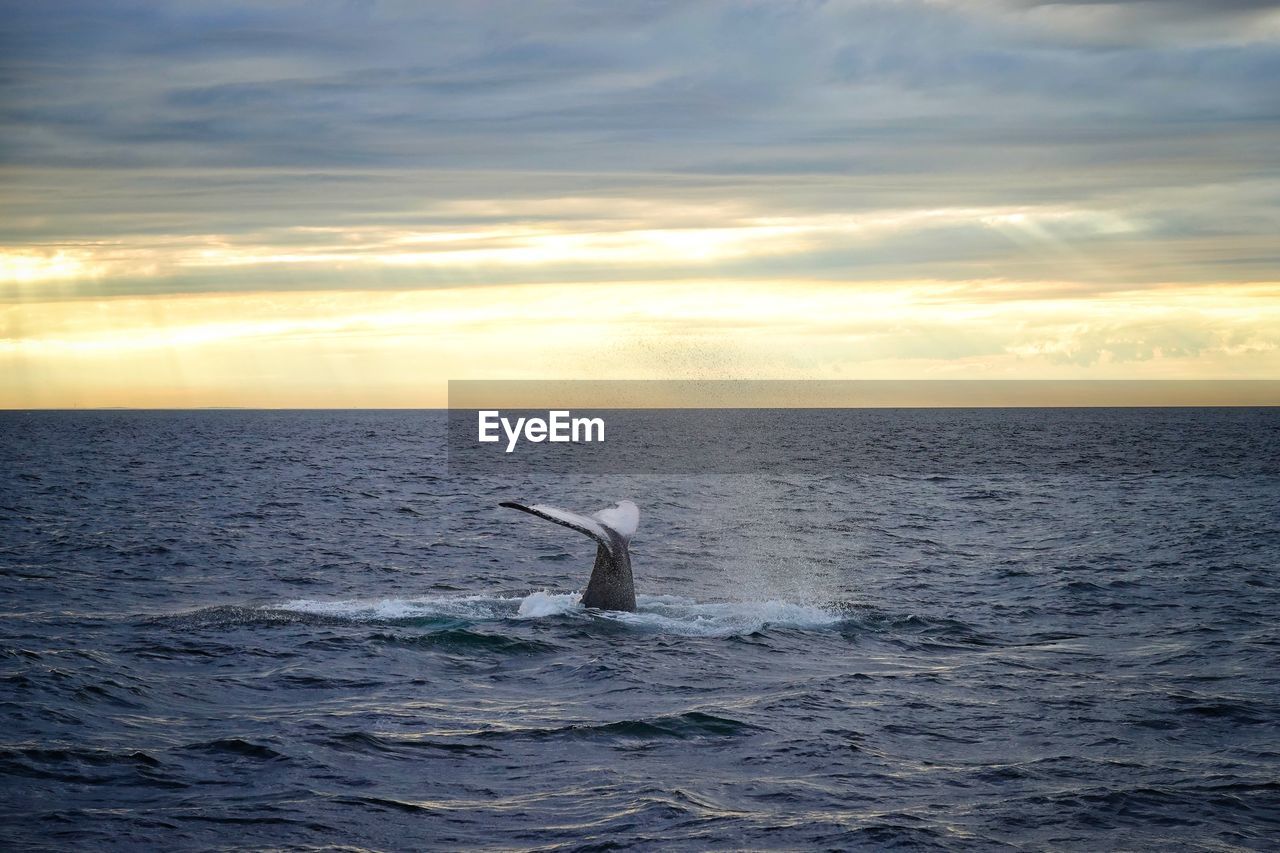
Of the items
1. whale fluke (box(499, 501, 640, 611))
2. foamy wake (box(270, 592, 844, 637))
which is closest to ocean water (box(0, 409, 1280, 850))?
foamy wake (box(270, 592, 844, 637))

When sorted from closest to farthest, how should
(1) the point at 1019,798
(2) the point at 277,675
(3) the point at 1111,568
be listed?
(1) the point at 1019,798
(2) the point at 277,675
(3) the point at 1111,568

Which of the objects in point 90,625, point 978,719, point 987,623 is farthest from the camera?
point 987,623

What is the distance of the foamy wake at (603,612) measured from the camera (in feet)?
65.8

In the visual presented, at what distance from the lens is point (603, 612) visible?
20.6 meters

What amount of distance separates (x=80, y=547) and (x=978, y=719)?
25.3 metres

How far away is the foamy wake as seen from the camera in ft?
65.8

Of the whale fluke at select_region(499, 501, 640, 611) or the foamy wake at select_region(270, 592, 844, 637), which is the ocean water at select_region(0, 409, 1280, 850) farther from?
the whale fluke at select_region(499, 501, 640, 611)

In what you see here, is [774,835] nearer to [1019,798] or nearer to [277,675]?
[1019,798]

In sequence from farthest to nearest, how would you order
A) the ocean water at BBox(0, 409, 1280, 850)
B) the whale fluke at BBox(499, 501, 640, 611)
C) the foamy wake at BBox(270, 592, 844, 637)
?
the foamy wake at BBox(270, 592, 844, 637) < the whale fluke at BBox(499, 501, 640, 611) < the ocean water at BBox(0, 409, 1280, 850)

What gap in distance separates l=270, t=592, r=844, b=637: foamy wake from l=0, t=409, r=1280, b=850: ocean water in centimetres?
12

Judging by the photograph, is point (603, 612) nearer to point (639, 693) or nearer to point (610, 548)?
point (610, 548)

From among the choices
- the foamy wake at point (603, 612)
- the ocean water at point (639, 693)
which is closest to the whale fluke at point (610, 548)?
the foamy wake at point (603, 612)

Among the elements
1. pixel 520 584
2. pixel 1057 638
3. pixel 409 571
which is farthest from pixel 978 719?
pixel 409 571

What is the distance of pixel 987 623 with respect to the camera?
21516 millimetres
